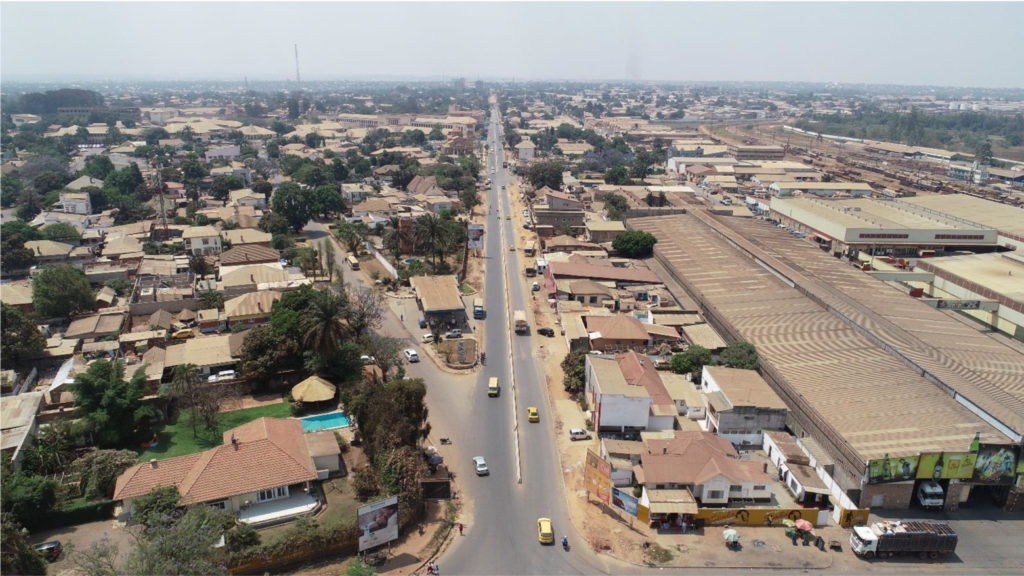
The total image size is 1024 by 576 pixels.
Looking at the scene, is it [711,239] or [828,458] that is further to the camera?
[711,239]

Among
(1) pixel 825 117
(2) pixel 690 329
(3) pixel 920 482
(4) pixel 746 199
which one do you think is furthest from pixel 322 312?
(1) pixel 825 117

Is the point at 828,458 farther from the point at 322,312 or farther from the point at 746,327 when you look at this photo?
the point at 322,312

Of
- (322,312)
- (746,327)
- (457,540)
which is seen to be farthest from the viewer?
(746,327)

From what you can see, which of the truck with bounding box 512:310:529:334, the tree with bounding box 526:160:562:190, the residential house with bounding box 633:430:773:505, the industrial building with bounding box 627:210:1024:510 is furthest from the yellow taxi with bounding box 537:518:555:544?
the tree with bounding box 526:160:562:190

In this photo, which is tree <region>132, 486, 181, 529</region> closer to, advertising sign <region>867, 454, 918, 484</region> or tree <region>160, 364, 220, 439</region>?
tree <region>160, 364, 220, 439</region>

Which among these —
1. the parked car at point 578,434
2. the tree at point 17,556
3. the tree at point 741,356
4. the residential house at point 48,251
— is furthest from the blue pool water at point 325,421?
the residential house at point 48,251

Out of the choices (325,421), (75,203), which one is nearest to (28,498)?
(325,421)
